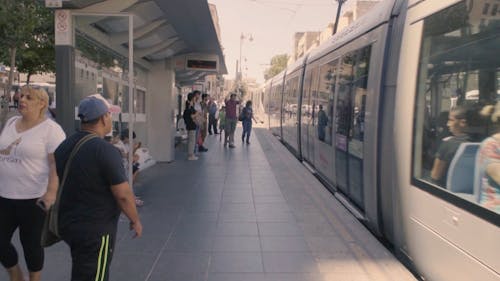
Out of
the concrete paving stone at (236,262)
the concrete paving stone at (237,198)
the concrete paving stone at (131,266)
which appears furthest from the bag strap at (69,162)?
the concrete paving stone at (237,198)

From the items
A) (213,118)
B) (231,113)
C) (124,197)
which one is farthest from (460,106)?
(213,118)

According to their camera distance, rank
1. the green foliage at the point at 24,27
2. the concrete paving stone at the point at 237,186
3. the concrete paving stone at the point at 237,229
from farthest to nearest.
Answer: the green foliage at the point at 24,27
the concrete paving stone at the point at 237,186
the concrete paving stone at the point at 237,229

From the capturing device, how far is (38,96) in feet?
12.9

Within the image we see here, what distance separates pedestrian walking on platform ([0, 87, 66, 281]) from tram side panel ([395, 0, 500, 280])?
2967 mm

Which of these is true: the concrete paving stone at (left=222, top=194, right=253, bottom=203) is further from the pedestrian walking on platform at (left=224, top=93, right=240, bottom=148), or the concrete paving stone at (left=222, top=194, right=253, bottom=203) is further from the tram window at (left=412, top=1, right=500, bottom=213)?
the pedestrian walking on platform at (left=224, top=93, right=240, bottom=148)

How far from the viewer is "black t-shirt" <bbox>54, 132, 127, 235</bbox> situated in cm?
303

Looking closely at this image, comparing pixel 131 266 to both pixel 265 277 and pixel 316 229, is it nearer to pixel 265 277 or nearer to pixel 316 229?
pixel 265 277

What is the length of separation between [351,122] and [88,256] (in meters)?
4.52

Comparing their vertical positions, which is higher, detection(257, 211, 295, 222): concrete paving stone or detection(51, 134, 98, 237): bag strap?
detection(51, 134, 98, 237): bag strap

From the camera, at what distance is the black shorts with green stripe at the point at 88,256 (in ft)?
10.0

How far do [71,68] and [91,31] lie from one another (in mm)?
1210

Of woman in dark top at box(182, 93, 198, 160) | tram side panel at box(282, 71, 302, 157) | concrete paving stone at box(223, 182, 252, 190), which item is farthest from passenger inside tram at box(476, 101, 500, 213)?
tram side panel at box(282, 71, 302, 157)

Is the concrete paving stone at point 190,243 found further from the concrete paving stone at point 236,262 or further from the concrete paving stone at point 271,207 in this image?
the concrete paving stone at point 271,207

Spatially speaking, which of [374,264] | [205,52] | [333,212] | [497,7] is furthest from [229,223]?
[205,52]
